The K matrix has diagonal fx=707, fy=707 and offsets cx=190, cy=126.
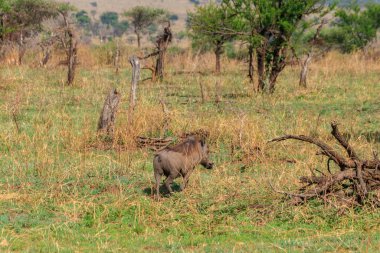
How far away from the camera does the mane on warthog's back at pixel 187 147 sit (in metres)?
6.56

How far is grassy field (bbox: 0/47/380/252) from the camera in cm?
536

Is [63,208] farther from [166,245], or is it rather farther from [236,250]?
[236,250]

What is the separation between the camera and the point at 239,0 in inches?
572

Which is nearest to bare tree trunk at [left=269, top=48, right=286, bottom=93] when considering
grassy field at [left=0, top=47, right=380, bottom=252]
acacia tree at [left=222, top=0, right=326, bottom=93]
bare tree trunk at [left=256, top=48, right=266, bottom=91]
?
acacia tree at [left=222, top=0, right=326, bottom=93]

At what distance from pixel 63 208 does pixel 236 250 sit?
5.94ft

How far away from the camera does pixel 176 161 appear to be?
645cm

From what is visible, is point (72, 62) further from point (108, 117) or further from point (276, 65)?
point (108, 117)

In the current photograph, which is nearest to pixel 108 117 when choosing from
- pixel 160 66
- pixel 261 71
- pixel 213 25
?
pixel 261 71

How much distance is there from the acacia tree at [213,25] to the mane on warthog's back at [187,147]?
7.29m

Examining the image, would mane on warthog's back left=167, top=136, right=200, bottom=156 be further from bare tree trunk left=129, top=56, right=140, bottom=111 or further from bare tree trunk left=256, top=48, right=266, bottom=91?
bare tree trunk left=256, top=48, right=266, bottom=91

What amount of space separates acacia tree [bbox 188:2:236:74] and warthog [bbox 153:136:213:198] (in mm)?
7361

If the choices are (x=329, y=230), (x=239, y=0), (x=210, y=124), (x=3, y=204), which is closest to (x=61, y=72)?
(x=239, y=0)

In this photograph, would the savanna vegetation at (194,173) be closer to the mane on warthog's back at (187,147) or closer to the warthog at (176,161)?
the warthog at (176,161)

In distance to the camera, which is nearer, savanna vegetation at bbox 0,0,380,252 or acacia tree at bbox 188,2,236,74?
savanna vegetation at bbox 0,0,380,252
